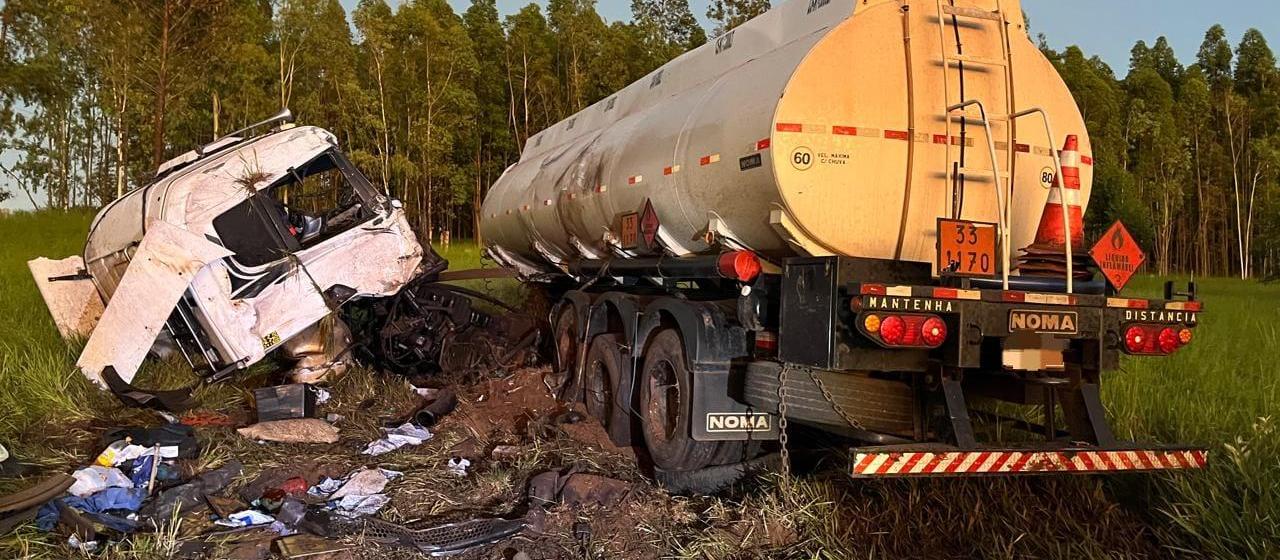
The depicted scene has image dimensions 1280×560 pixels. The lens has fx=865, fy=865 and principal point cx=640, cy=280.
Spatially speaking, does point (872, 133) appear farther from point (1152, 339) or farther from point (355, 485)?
point (355, 485)

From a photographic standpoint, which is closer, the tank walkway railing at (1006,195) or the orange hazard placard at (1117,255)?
the tank walkway railing at (1006,195)

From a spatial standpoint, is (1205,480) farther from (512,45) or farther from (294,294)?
(512,45)

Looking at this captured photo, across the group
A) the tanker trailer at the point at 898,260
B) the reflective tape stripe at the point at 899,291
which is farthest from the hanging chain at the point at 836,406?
the reflective tape stripe at the point at 899,291

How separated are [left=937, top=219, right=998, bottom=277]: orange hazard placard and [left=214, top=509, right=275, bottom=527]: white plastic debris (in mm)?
3880

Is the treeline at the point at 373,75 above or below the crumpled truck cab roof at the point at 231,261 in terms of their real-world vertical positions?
above

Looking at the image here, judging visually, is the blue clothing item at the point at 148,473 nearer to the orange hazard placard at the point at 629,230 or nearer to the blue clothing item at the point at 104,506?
the blue clothing item at the point at 104,506

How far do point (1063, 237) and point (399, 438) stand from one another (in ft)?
15.6

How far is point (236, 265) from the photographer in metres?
6.88

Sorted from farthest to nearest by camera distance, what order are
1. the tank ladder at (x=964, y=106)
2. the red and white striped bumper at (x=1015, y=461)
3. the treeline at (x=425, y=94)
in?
the treeline at (x=425, y=94)
the tank ladder at (x=964, y=106)
the red and white striped bumper at (x=1015, y=461)

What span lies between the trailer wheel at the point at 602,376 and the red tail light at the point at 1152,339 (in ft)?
11.8

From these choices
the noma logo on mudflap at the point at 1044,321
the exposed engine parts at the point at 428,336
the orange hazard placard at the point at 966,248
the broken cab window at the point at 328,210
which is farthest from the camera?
the exposed engine parts at the point at 428,336

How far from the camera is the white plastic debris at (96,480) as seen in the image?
4895 mm

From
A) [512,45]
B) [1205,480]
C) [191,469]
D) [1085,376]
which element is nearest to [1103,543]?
[1205,480]

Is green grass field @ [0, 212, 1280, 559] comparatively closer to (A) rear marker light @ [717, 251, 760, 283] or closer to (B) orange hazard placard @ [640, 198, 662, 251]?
(A) rear marker light @ [717, 251, 760, 283]
